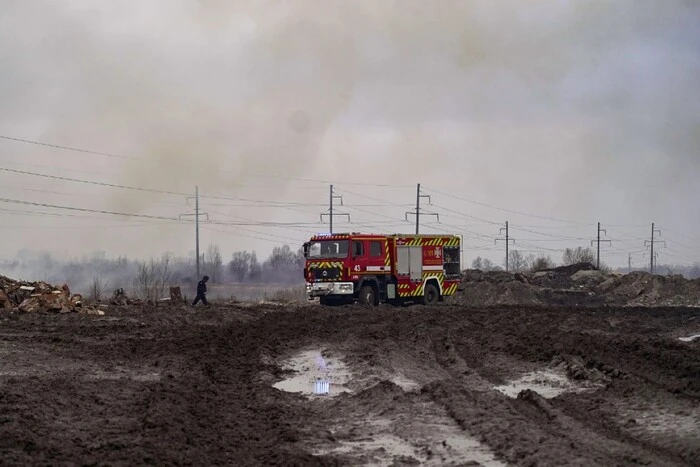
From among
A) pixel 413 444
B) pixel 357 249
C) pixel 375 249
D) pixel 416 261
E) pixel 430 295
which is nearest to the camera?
pixel 413 444

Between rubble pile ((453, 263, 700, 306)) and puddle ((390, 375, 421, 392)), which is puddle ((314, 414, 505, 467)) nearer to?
puddle ((390, 375, 421, 392))

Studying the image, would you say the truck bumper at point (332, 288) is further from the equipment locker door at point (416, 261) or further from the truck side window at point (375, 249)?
the equipment locker door at point (416, 261)

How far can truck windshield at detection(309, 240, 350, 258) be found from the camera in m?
31.3

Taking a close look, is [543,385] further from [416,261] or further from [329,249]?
[416,261]

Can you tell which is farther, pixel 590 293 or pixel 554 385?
pixel 590 293

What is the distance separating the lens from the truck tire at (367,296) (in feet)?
103

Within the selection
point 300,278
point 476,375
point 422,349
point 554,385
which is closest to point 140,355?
point 422,349

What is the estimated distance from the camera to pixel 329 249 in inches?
1243

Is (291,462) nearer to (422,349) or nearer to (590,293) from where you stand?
(422,349)

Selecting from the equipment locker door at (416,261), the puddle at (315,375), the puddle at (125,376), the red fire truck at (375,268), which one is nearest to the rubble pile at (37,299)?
the red fire truck at (375,268)

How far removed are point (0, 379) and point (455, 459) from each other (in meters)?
8.07

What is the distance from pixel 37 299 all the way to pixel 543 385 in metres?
19.4

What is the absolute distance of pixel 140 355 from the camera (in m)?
Answer: 16.3

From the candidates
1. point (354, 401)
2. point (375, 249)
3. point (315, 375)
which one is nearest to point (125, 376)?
point (315, 375)
